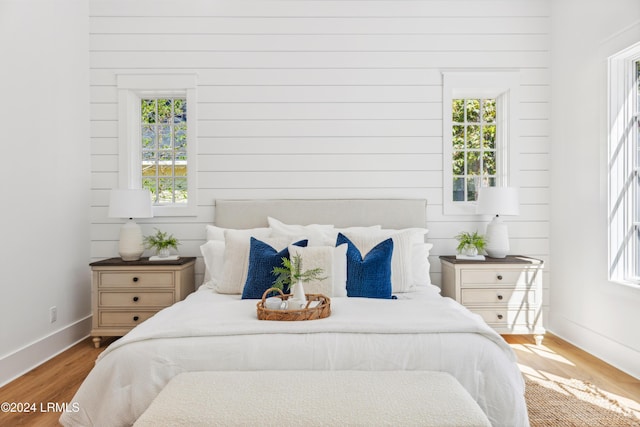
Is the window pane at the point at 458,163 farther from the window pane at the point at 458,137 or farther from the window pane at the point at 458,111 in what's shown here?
the window pane at the point at 458,111

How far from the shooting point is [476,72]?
161 inches

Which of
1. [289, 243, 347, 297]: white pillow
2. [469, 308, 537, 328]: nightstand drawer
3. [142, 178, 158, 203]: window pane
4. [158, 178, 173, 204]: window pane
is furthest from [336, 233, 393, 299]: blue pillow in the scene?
[142, 178, 158, 203]: window pane

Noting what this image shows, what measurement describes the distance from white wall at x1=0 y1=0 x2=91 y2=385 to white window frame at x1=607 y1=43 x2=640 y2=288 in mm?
4460

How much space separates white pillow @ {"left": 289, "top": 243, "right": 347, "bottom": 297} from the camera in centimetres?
281

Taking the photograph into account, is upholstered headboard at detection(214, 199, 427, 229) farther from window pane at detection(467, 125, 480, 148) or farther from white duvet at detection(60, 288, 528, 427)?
white duvet at detection(60, 288, 528, 427)

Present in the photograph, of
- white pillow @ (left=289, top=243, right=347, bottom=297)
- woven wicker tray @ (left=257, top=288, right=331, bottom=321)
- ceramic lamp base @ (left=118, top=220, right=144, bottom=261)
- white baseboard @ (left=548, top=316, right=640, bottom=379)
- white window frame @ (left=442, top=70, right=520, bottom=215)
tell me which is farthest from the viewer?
white window frame @ (left=442, top=70, right=520, bottom=215)

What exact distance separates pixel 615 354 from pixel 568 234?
3.54 ft

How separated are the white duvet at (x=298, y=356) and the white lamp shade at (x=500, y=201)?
1.82 meters

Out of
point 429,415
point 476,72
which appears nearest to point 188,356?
point 429,415

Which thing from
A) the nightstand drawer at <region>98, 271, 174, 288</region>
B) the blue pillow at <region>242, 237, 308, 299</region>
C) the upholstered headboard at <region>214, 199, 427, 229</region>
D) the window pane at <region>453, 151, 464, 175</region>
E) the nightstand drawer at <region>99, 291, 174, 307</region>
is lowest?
the nightstand drawer at <region>99, 291, 174, 307</region>

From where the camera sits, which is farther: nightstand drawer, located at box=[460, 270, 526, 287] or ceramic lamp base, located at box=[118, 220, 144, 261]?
ceramic lamp base, located at box=[118, 220, 144, 261]

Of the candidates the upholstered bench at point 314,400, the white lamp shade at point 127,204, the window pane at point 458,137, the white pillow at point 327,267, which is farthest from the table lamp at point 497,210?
the white lamp shade at point 127,204

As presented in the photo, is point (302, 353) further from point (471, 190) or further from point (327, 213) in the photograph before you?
point (471, 190)

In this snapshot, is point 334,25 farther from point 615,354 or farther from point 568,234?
point 615,354
